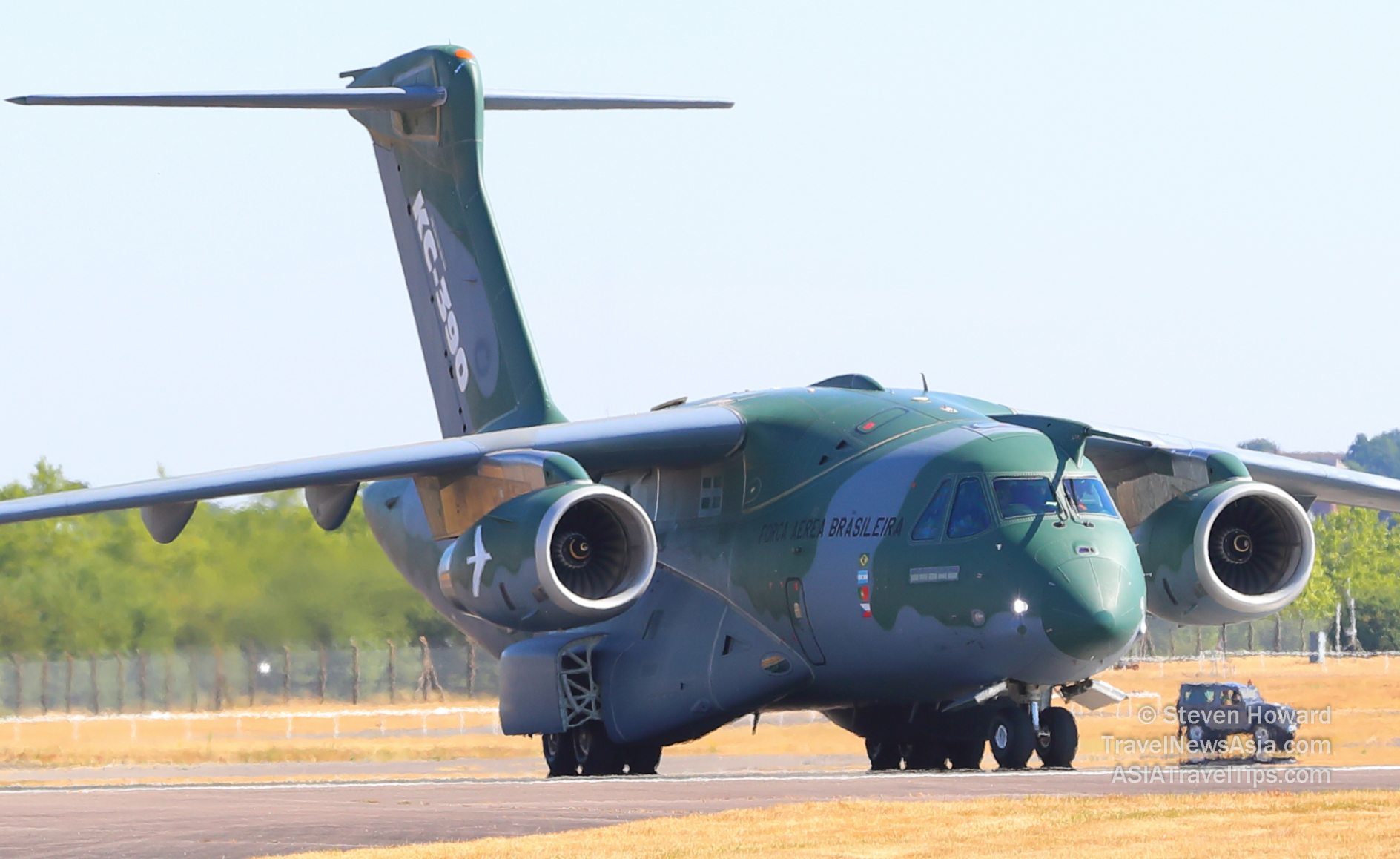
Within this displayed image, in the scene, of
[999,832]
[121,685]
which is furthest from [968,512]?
[121,685]

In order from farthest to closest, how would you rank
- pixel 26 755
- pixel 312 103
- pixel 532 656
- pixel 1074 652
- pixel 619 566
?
pixel 26 755 < pixel 312 103 < pixel 532 656 < pixel 619 566 < pixel 1074 652

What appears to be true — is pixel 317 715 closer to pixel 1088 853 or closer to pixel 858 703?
pixel 858 703

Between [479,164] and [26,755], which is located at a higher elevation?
[479,164]

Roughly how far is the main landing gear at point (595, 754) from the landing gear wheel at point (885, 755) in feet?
7.28

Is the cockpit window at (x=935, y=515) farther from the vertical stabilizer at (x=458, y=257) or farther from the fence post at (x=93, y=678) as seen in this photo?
the fence post at (x=93, y=678)

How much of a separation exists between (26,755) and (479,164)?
10805mm

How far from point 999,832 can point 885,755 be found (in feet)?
28.8

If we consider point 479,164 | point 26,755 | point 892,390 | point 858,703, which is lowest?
point 26,755

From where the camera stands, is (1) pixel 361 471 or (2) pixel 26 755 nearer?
(1) pixel 361 471

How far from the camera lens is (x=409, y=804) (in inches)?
587

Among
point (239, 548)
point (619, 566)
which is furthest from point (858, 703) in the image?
point (239, 548)

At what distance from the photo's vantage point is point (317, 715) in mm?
28938

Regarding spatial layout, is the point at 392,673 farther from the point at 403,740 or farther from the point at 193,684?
the point at 193,684

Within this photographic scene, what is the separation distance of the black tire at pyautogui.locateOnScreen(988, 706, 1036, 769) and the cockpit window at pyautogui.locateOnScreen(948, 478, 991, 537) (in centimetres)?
185
